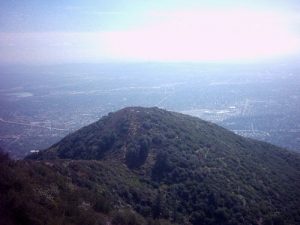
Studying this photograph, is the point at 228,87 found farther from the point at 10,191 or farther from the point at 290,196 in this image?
the point at 10,191

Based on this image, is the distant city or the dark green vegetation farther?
the distant city

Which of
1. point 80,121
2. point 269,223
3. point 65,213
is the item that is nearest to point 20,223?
point 65,213

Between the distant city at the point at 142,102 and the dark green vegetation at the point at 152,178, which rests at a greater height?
the dark green vegetation at the point at 152,178

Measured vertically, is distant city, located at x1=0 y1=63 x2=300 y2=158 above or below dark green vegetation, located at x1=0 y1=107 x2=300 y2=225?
below

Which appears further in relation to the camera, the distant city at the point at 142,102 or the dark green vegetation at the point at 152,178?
the distant city at the point at 142,102
